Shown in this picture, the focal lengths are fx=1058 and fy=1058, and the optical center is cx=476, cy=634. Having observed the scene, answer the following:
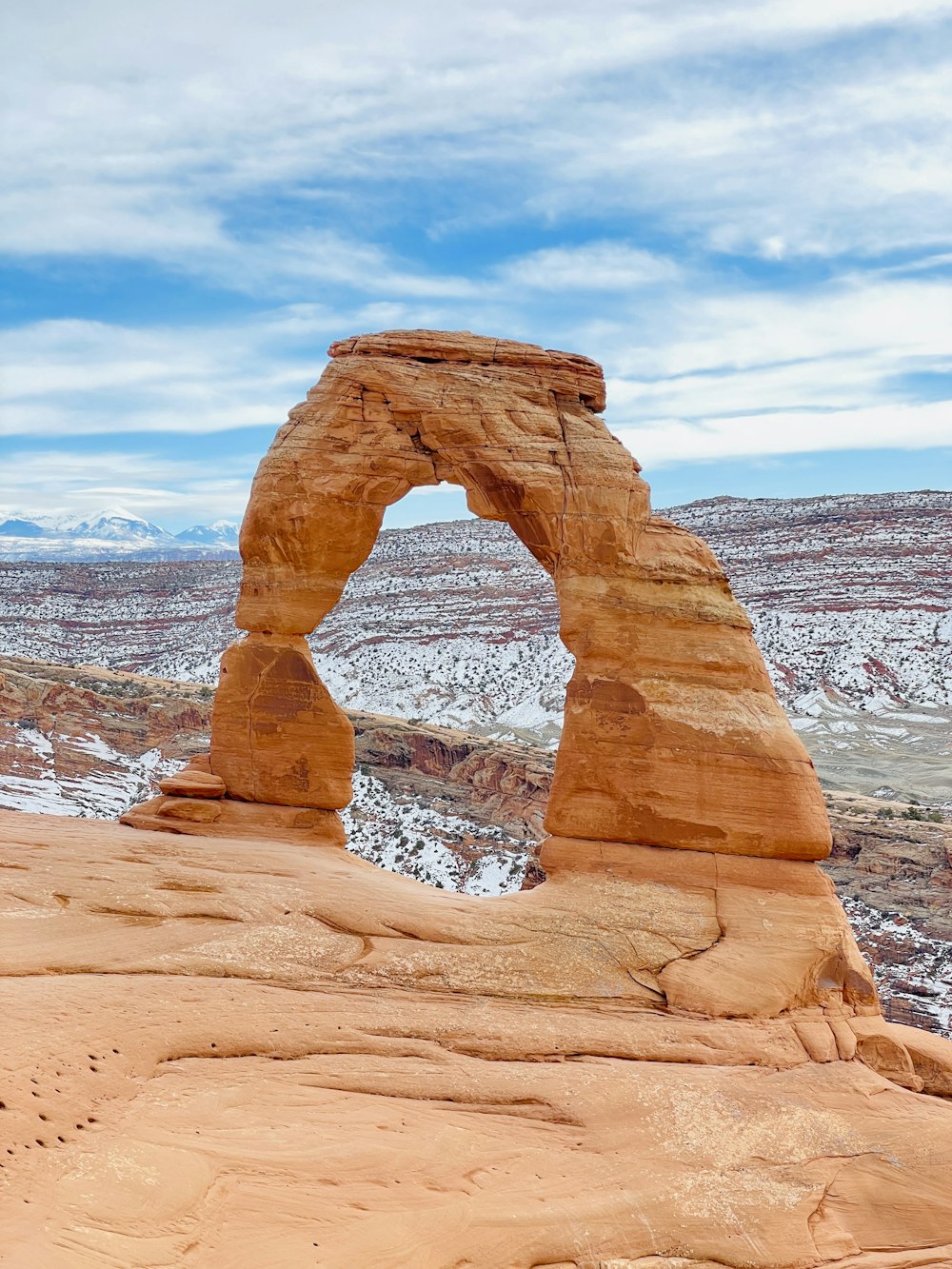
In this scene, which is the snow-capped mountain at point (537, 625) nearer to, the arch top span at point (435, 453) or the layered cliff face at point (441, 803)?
the layered cliff face at point (441, 803)

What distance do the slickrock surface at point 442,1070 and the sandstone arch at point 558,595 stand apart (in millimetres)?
1049

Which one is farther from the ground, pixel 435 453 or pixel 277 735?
pixel 435 453

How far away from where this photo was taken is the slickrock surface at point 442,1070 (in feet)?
27.1

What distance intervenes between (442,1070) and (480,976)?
1.63m

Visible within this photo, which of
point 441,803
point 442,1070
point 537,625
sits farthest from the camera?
point 537,625

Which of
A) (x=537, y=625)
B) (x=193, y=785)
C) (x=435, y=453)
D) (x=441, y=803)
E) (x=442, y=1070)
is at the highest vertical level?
(x=435, y=453)

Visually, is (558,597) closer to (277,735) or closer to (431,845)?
(277,735)

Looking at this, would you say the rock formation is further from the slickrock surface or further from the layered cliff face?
the layered cliff face

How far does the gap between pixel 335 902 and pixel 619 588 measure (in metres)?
5.81

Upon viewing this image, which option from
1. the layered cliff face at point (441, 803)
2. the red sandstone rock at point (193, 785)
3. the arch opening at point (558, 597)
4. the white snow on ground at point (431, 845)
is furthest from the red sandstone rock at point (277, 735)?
the white snow on ground at point (431, 845)

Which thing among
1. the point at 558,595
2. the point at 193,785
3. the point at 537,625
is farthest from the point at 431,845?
the point at 537,625

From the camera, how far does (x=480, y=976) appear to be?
473 inches

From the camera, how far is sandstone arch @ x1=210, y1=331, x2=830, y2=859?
14.2m

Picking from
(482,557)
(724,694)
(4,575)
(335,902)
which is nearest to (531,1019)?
(335,902)
